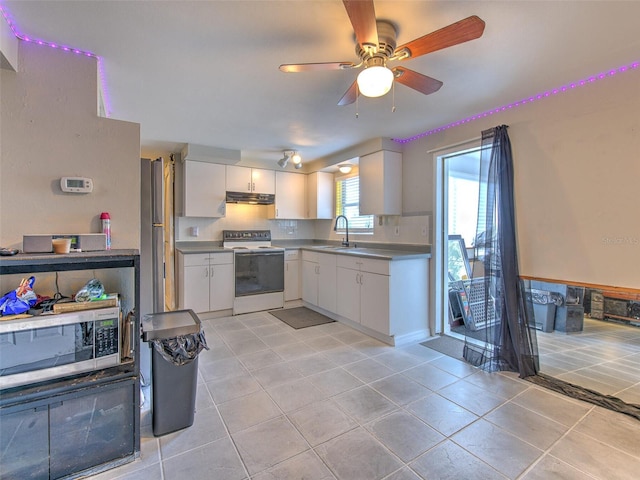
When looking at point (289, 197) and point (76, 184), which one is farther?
point (289, 197)

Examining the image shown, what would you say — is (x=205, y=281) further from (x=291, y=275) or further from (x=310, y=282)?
(x=310, y=282)

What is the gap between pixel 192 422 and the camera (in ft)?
6.36

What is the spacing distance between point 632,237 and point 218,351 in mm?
3511

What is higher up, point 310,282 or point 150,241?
point 150,241

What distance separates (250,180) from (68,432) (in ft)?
12.0

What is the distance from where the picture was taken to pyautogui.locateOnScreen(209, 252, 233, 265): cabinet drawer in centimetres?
414

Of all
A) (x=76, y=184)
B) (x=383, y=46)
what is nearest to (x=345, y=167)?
(x=383, y=46)

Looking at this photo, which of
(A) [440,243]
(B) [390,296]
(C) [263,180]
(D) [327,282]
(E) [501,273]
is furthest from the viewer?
(C) [263,180]

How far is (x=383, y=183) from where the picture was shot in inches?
146

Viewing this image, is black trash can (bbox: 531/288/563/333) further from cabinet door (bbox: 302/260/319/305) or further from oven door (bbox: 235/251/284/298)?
oven door (bbox: 235/251/284/298)

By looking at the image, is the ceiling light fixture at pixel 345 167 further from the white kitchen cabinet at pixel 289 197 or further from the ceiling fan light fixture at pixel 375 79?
the ceiling fan light fixture at pixel 375 79

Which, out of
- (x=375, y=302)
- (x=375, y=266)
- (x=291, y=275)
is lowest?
(x=375, y=302)

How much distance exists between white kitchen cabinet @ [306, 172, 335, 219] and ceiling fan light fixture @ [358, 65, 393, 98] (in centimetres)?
335

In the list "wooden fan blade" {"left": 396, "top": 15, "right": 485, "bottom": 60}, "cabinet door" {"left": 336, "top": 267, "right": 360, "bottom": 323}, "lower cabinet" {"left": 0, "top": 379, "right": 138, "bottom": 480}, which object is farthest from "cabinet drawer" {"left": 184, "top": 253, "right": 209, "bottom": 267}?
"wooden fan blade" {"left": 396, "top": 15, "right": 485, "bottom": 60}
